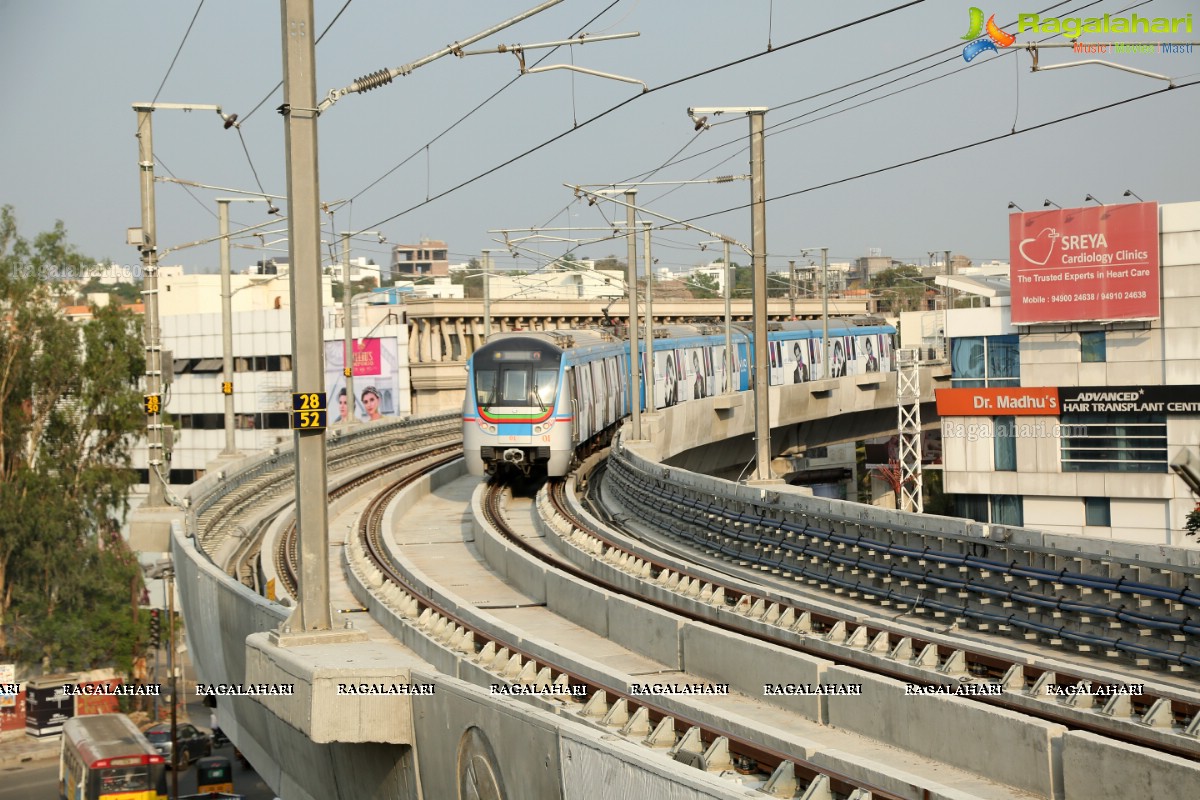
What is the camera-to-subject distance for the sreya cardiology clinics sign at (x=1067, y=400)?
44.7m

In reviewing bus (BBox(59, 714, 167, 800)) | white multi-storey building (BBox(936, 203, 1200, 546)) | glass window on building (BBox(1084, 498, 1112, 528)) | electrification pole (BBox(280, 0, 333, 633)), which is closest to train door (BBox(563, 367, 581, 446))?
bus (BBox(59, 714, 167, 800))

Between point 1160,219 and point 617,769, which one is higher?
point 1160,219

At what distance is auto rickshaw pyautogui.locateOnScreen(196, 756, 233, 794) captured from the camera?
38.3 metres

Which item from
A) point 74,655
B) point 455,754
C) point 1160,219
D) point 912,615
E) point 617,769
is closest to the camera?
point 617,769

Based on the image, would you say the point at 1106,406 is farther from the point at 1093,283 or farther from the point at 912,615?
the point at 912,615

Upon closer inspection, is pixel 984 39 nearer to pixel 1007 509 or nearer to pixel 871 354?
pixel 1007 509

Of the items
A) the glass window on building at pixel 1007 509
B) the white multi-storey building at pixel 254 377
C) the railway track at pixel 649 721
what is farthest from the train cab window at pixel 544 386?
the white multi-storey building at pixel 254 377

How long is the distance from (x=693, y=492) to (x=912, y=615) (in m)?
7.78

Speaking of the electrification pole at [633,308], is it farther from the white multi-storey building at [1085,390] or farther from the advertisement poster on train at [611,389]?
the white multi-storey building at [1085,390]

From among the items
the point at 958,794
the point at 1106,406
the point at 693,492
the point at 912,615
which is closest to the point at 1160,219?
the point at 1106,406

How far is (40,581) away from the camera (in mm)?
47188

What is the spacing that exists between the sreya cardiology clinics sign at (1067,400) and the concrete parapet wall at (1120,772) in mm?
38940

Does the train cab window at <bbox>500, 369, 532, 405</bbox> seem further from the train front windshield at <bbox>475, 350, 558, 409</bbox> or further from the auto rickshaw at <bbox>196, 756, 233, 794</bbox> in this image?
the auto rickshaw at <bbox>196, 756, 233, 794</bbox>

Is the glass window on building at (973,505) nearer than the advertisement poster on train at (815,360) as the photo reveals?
Yes
